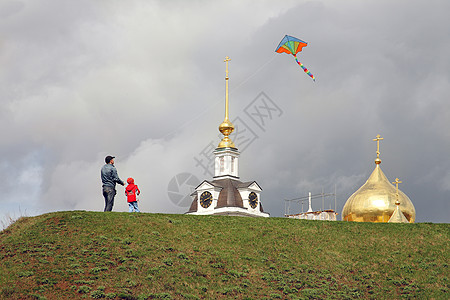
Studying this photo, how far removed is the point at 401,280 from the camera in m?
22.1

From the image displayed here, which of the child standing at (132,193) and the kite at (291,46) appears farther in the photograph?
the kite at (291,46)

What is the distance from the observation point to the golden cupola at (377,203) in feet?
109

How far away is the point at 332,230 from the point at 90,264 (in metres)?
9.51

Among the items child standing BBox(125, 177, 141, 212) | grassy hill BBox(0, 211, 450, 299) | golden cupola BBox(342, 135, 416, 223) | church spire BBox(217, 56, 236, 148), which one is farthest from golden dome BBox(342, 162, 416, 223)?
church spire BBox(217, 56, 236, 148)

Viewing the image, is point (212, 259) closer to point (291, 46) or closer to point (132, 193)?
point (132, 193)

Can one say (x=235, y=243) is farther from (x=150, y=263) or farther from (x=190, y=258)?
(x=150, y=263)

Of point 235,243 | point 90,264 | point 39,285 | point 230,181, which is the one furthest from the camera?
point 230,181

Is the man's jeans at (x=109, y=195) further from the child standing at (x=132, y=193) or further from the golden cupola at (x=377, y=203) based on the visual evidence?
the golden cupola at (x=377, y=203)

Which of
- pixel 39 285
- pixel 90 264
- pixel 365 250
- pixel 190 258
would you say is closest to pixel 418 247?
pixel 365 250

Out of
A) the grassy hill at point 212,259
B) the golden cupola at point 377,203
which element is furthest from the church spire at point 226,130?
the grassy hill at point 212,259

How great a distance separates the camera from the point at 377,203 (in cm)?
3322

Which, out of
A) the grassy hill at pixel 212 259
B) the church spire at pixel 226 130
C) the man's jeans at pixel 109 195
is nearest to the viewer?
the grassy hill at pixel 212 259

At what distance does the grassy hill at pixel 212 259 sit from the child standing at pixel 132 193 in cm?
36

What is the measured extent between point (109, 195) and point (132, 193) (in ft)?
2.62
